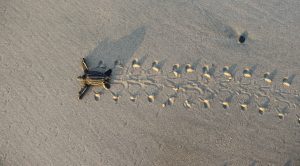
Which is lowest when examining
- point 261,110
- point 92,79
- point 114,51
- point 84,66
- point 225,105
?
point 261,110

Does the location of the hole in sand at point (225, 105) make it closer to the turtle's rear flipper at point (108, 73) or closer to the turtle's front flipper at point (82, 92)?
the turtle's rear flipper at point (108, 73)

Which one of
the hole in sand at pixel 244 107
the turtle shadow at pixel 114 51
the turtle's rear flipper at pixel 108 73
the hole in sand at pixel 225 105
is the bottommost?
the hole in sand at pixel 244 107

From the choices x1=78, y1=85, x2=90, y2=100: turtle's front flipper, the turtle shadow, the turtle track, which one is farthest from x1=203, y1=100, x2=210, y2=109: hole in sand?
x1=78, y1=85, x2=90, y2=100: turtle's front flipper

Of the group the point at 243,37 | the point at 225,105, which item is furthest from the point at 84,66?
the point at 243,37

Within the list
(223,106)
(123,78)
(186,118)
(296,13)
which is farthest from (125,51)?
(296,13)

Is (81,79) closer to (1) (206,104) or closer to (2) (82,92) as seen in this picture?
(2) (82,92)

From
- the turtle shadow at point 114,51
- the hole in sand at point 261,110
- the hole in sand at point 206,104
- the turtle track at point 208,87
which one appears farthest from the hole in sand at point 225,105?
the turtle shadow at point 114,51
